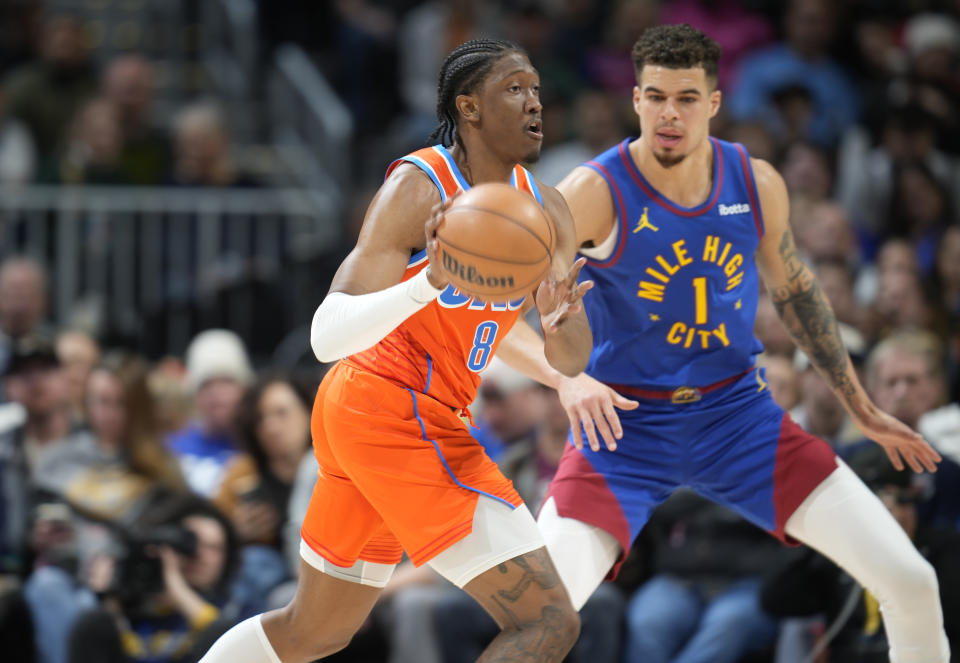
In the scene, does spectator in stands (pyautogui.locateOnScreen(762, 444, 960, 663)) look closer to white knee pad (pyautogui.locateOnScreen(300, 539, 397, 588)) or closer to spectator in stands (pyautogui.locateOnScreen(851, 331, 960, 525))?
spectator in stands (pyautogui.locateOnScreen(851, 331, 960, 525))

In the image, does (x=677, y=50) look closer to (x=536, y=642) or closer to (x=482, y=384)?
(x=536, y=642)

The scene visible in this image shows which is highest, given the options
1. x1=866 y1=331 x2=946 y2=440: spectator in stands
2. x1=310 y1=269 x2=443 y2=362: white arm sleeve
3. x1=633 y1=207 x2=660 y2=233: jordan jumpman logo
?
x1=633 y1=207 x2=660 y2=233: jordan jumpman logo

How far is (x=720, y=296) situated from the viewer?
15.8ft

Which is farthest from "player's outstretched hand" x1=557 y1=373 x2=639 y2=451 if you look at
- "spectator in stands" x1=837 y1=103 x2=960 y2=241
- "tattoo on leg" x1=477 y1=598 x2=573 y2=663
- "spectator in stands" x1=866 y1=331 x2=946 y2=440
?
"spectator in stands" x1=837 y1=103 x2=960 y2=241

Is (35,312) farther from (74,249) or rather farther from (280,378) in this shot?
(280,378)

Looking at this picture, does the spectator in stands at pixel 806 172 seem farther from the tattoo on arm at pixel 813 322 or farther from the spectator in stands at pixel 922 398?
the tattoo on arm at pixel 813 322

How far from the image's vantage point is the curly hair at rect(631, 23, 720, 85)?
477 centimetres

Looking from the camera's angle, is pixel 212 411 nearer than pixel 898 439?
No

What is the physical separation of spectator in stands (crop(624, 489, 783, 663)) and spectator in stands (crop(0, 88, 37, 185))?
5854 mm

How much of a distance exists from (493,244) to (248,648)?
1608 millimetres

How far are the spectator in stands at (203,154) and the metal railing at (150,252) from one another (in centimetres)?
A: 14

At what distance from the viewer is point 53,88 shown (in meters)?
10.6

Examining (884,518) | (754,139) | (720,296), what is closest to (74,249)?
(754,139)

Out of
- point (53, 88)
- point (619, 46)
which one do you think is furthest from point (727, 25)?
point (53, 88)
